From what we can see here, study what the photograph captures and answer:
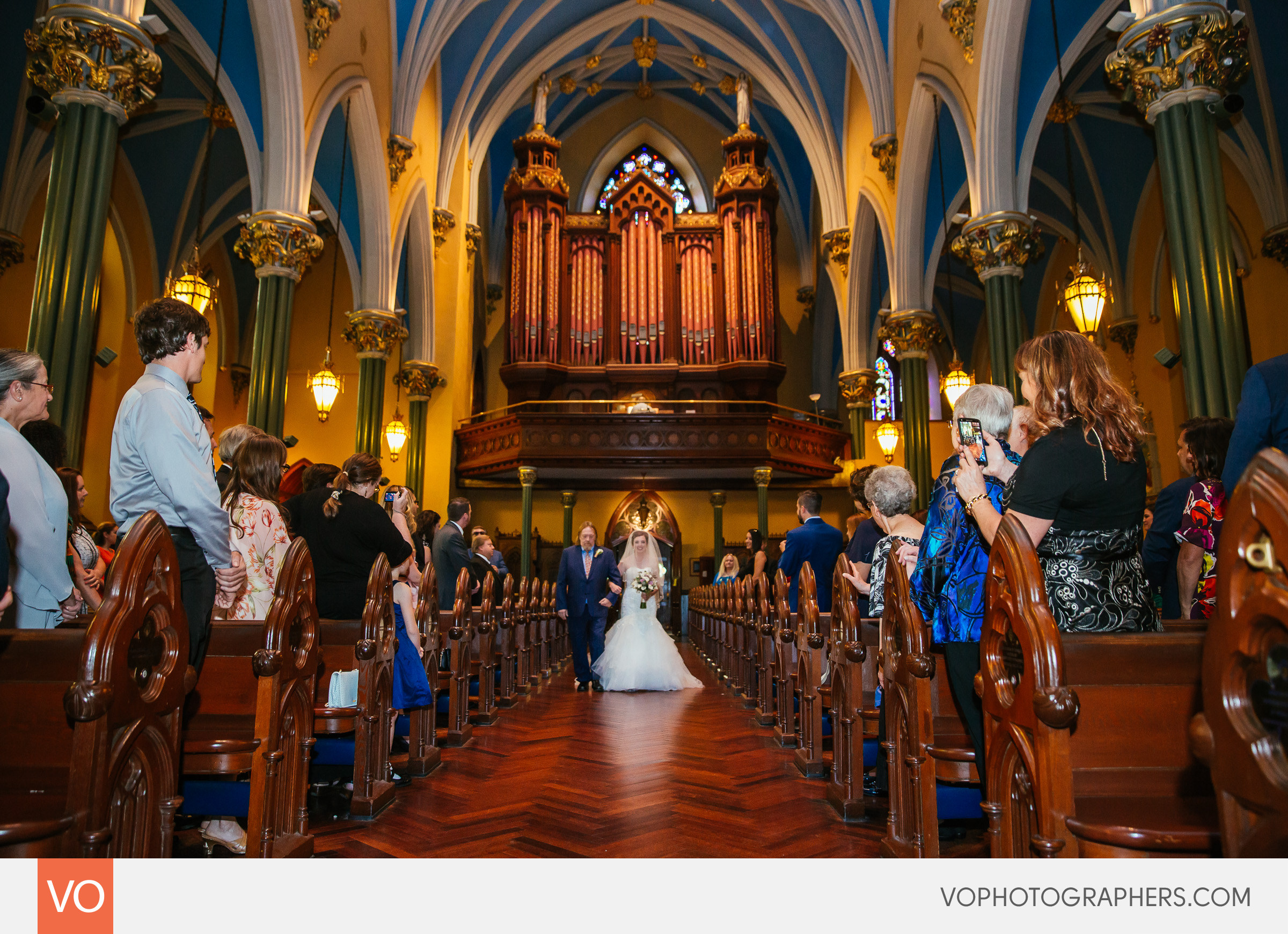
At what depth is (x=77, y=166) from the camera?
216 inches

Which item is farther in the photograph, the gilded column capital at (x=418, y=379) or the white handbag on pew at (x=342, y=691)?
the gilded column capital at (x=418, y=379)

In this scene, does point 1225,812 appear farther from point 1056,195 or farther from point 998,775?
point 1056,195

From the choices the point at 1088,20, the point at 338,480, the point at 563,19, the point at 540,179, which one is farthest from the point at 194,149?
the point at 1088,20

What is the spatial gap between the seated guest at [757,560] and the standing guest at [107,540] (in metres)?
4.56

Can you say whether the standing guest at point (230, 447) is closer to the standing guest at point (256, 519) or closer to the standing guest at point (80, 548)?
the standing guest at point (256, 519)

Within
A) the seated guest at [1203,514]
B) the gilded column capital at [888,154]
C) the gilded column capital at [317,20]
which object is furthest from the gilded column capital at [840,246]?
the seated guest at [1203,514]

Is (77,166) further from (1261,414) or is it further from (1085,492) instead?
(1261,414)

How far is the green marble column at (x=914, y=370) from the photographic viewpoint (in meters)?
12.1

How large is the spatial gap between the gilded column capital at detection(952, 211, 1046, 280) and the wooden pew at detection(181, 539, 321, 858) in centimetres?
814

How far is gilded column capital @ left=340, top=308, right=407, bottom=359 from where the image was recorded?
39.4 feet

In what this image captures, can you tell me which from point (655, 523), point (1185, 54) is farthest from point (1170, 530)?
point (655, 523)

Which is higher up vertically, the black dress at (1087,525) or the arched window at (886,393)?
the arched window at (886,393)

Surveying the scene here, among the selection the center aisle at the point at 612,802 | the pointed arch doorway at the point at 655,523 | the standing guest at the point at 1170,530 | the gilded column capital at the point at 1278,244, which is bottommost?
the center aisle at the point at 612,802

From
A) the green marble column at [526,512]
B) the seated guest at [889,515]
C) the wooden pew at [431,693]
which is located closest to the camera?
the seated guest at [889,515]
